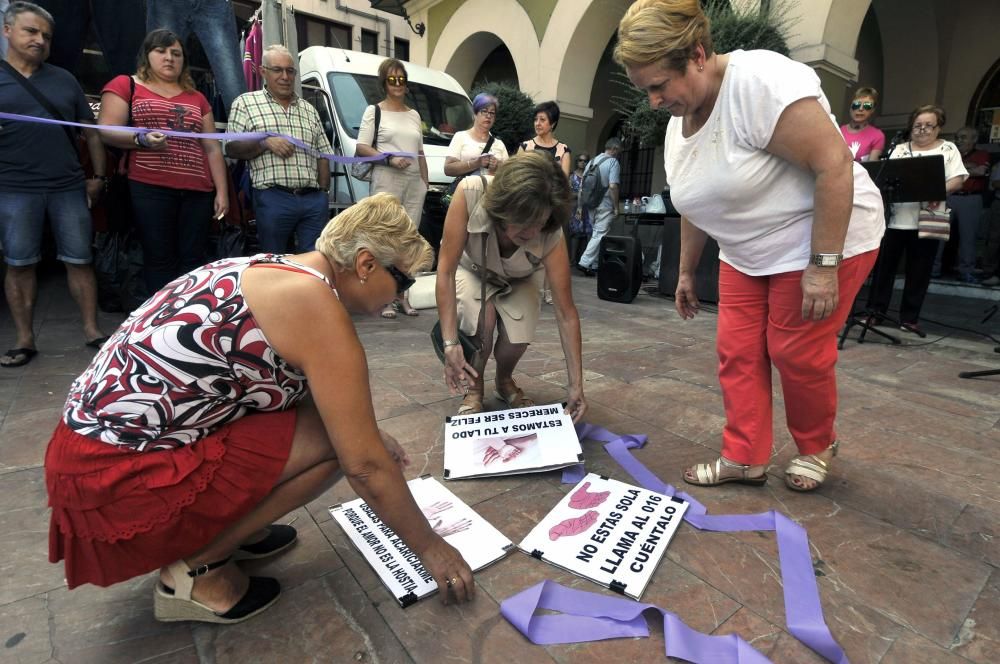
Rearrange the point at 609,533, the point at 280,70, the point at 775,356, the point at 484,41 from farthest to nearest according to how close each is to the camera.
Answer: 1. the point at 484,41
2. the point at 280,70
3. the point at 775,356
4. the point at 609,533

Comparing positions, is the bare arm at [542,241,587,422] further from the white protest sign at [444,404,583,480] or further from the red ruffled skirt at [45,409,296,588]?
the red ruffled skirt at [45,409,296,588]

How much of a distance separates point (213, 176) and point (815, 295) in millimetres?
3771

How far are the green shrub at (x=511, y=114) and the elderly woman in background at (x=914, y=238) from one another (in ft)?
17.9

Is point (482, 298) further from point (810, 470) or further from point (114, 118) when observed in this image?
point (114, 118)

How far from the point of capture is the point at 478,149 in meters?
4.82

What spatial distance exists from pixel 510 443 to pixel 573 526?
1.82 ft

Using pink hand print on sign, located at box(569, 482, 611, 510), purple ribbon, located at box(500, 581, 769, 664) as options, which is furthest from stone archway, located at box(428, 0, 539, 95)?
purple ribbon, located at box(500, 581, 769, 664)

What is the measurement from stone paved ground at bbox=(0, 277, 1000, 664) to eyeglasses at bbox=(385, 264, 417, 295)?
813 millimetres

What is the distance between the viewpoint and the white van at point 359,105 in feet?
17.9

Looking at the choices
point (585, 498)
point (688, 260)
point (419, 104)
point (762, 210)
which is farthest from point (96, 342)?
point (419, 104)

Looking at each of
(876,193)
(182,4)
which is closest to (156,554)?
(876,193)

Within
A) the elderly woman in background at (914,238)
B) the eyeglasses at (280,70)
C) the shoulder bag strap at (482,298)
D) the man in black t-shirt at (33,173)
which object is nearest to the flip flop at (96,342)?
the man in black t-shirt at (33,173)

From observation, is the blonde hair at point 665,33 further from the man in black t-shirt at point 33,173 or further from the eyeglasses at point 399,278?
the man in black t-shirt at point 33,173

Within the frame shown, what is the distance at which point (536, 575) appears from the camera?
5.18 ft
